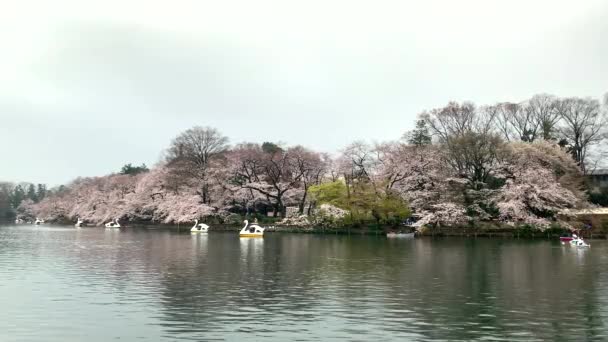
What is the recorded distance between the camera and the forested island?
185 feet

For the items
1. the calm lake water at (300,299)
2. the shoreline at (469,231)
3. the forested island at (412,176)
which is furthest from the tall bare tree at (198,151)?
the calm lake water at (300,299)

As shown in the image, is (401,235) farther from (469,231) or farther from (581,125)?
(581,125)

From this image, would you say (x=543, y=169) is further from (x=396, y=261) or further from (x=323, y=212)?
(x=396, y=261)

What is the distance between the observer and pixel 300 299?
1723 centimetres

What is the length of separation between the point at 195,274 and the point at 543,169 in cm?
4512

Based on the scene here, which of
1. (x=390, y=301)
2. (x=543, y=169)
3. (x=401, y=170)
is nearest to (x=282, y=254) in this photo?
(x=390, y=301)

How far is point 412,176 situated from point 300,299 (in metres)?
46.1

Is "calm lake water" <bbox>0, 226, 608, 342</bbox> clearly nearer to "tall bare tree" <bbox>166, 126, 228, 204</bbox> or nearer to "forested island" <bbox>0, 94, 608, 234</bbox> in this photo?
"forested island" <bbox>0, 94, 608, 234</bbox>

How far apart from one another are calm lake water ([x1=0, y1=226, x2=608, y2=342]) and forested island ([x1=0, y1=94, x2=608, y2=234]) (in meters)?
27.4

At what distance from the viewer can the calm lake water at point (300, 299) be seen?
12969mm

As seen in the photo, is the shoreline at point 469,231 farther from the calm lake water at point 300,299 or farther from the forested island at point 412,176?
the calm lake water at point 300,299

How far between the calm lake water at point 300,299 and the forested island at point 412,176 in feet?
90.1

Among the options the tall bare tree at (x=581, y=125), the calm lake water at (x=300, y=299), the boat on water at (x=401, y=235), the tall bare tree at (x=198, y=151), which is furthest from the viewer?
the tall bare tree at (x=198, y=151)

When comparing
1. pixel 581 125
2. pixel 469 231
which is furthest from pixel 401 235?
pixel 581 125
